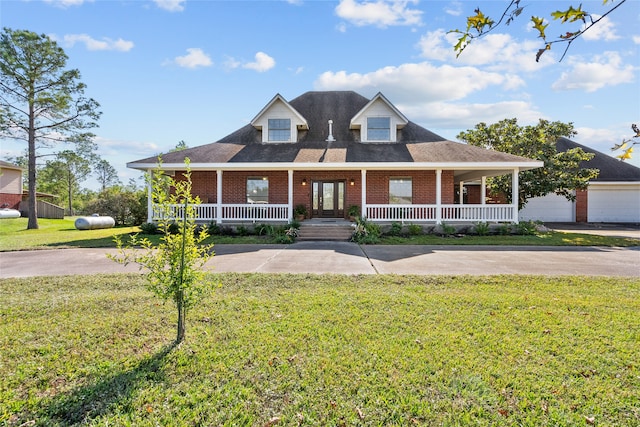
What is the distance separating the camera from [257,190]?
17375 mm

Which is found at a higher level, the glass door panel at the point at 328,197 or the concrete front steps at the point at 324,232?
the glass door panel at the point at 328,197

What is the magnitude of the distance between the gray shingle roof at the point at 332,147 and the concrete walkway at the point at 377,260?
518 cm

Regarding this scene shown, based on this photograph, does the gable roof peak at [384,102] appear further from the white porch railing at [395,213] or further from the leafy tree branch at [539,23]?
the leafy tree branch at [539,23]

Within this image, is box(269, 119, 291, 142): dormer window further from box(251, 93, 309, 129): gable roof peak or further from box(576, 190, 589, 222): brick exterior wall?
box(576, 190, 589, 222): brick exterior wall

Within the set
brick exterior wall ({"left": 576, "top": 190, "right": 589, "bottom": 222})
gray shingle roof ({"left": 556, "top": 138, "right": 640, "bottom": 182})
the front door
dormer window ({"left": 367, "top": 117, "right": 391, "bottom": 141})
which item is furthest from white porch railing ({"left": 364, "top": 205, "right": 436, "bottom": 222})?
gray shingle roof ({"left": 556, "top": 138, "right": 640, "bottom": 182})

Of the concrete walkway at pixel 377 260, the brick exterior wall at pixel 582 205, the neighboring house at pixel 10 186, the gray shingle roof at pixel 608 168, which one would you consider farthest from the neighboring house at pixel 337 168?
the neighboring house at pixel 10 186

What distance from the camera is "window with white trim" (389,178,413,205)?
1686cm

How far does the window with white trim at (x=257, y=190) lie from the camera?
56.9 ft

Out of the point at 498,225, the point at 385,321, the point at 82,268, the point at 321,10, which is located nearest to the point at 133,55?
the point at 321,10

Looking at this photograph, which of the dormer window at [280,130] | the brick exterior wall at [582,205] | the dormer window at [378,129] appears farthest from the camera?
the brick exterior wall at [582,205]

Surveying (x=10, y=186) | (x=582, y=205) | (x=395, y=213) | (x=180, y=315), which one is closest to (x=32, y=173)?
(x=10, y=186)

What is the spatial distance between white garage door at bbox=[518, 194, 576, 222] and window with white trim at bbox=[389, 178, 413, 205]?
10.6m

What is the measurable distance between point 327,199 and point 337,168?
8.86 feet

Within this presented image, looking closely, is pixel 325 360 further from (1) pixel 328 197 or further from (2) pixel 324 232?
(1) pixel 328 197
